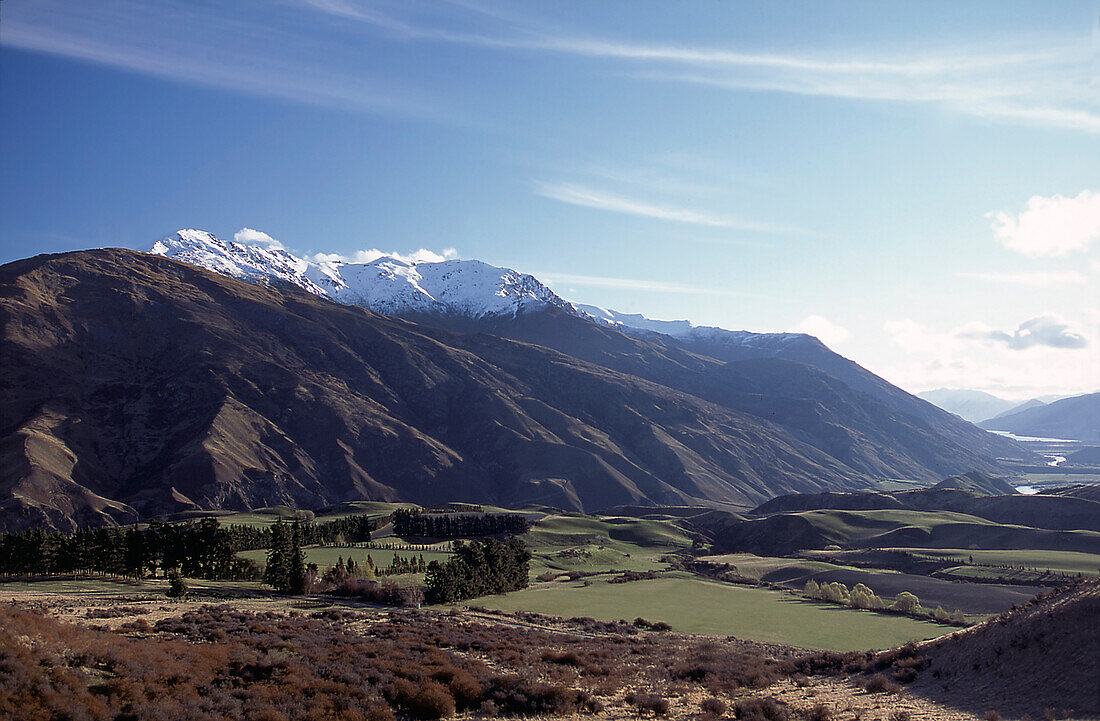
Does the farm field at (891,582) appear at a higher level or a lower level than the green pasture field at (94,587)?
lower

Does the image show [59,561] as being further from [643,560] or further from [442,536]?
[643,560]

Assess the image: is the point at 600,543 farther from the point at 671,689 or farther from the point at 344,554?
the point at 671,689

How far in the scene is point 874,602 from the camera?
247 feet

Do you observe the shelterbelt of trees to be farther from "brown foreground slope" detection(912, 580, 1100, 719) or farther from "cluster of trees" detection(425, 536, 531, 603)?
"brown foreground slope" detection(912, 580, 1100, 719)

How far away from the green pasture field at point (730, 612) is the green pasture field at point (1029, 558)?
4658cm

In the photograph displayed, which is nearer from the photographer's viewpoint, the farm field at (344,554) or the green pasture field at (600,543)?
the farm field at (344,554)

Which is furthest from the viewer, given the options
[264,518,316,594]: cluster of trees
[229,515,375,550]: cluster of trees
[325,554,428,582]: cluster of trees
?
[229,515,375,550]: cluster of trees

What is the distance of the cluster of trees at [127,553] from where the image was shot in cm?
6762

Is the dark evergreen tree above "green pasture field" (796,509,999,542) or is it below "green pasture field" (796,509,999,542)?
above

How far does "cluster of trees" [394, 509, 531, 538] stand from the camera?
413 feet

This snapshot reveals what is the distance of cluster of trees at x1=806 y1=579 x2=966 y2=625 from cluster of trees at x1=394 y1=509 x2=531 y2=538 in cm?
6307

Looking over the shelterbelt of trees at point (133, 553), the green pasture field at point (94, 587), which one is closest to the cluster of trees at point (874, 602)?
the green pasture field at point (94, 587)

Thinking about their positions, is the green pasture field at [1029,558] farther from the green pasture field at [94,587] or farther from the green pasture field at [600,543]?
the green pasture field at [94,587]

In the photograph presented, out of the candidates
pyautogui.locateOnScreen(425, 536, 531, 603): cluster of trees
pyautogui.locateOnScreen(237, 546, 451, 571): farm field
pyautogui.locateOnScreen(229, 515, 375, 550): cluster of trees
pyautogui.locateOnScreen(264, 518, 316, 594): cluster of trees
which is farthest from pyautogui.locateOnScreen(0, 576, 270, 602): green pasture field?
pyautogui.locateOnScreen(229, 515, 375, 550): cluster of trees
